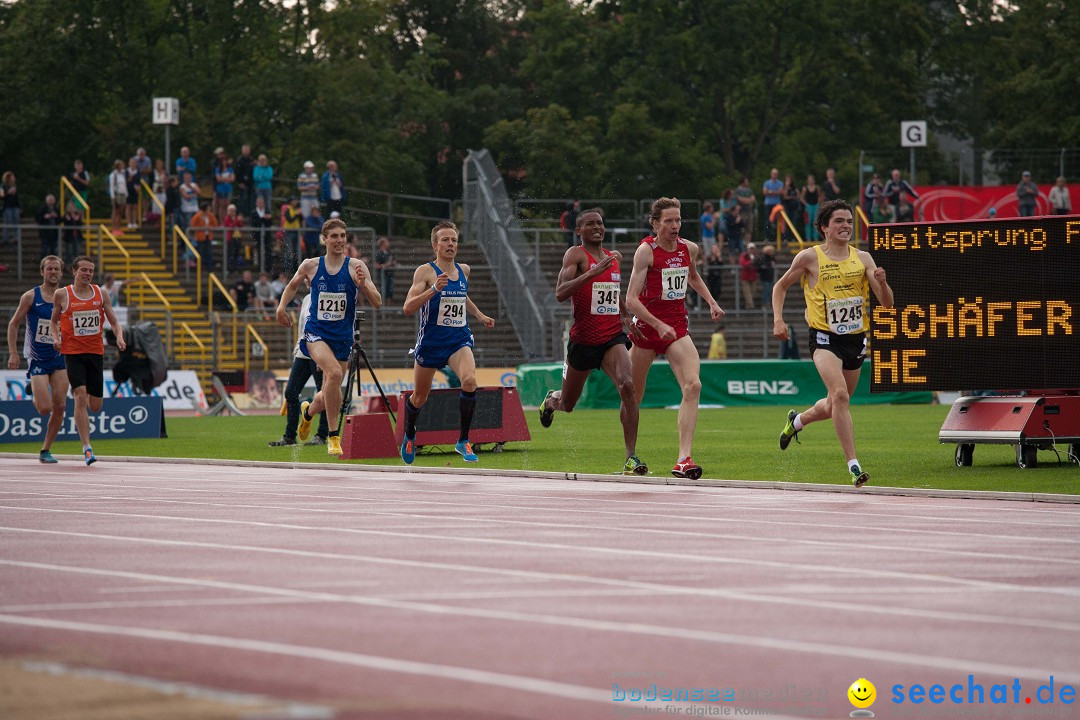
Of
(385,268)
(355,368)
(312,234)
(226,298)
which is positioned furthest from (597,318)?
(312,234)

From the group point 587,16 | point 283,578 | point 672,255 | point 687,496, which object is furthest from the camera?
point 587,16

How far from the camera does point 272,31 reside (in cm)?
5831

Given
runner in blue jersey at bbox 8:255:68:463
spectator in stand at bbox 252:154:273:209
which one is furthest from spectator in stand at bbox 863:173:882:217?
runner in blue jersey at bbox 8:255:68:463

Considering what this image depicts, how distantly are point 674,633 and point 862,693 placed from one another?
3.94ft

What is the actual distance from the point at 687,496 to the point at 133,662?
7.72m

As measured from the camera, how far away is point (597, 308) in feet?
51.6

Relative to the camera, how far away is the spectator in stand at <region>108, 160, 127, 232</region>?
40.3m

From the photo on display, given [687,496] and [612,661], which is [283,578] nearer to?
[612,661]

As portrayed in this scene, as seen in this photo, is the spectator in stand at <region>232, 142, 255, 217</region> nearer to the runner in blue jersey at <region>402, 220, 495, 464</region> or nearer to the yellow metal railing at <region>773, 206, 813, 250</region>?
the yellow metal railing at <region>773, 206, 813, 250</region>

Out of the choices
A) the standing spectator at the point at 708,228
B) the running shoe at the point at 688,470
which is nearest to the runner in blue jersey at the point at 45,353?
the running shoe at the point at 688,470

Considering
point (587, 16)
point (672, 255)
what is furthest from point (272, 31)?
point (672, 255)

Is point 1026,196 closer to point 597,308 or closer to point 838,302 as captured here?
point 597,308

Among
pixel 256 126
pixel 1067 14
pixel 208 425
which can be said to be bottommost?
pixel 208 425

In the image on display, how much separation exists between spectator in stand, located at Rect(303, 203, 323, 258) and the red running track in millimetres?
27027
